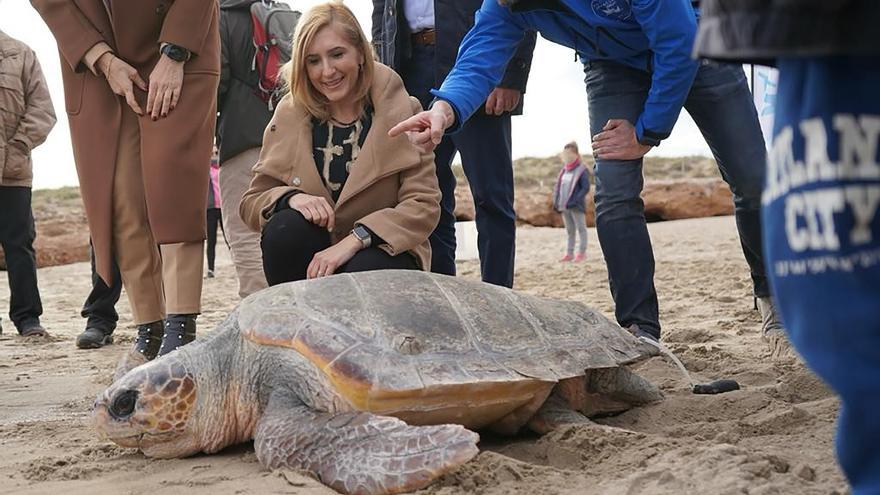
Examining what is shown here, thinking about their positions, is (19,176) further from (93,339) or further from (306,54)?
(306,54)

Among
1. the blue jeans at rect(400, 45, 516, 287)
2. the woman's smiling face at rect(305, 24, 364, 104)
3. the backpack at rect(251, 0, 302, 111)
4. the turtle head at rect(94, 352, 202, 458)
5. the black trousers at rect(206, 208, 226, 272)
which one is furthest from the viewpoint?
the black trousers at rect(206, 208, 226, 272)

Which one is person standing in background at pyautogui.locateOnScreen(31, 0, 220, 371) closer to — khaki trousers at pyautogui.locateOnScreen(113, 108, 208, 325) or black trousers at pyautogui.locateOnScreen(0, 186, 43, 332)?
khaki trousers at pyautogui.locateOnScreen(113, 108, 208, 325)

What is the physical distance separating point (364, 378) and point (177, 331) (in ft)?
4.62

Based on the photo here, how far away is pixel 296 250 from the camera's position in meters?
3.20

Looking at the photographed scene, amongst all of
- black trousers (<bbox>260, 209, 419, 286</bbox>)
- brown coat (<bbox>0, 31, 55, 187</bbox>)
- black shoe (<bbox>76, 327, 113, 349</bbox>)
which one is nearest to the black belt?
black trousers (<bbox>260, 209, 419, 286</bbox>)

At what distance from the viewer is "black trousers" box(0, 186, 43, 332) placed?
228 inches

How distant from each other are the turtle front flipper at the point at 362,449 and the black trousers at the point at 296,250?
902 mm

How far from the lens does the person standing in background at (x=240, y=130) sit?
423cm

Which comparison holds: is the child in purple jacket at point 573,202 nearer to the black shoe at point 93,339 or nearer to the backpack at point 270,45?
the black shoe at point 93,339

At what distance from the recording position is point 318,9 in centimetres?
335

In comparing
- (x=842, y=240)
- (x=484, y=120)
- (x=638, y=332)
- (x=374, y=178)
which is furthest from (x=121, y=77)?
(x=842, y=240)

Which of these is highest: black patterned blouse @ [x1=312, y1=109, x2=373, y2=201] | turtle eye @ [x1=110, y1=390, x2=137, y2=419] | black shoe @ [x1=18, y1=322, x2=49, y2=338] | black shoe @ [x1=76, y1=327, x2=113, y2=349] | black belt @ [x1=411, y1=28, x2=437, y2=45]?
black belt @ [x1=411, y1=28, x2=437, y2=45]

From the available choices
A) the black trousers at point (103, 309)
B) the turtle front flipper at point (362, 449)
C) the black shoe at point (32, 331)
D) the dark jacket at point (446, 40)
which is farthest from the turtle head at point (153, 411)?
the black shoe at point (32, 331)

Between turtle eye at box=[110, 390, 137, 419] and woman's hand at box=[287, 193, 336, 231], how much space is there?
0.96 metres
